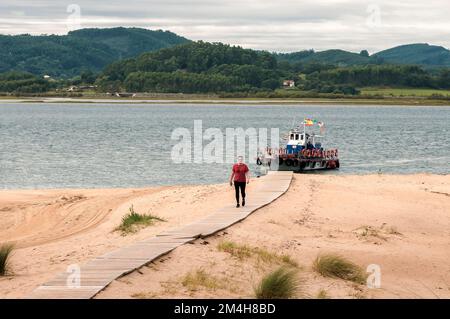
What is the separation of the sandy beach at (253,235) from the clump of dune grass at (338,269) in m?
0.27

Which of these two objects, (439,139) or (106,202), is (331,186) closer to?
(106,202)

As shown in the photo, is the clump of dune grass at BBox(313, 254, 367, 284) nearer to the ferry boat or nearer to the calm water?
the calm water

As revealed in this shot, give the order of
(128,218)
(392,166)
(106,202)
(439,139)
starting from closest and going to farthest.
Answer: (128,218)
(106,202)
(392,166)
(439,139)

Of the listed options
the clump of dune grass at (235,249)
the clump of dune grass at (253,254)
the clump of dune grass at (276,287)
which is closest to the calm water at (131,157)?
the clump of dune grass at (235,249)

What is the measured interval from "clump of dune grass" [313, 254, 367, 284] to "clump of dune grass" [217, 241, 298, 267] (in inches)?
27.2

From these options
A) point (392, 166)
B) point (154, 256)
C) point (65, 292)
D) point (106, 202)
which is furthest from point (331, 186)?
point (392, 166)

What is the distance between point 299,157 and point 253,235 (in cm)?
3659

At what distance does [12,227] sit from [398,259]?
1361cm

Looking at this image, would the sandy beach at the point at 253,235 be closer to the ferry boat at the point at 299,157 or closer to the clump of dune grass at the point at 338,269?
the clump of dune grass at the point at 338,269

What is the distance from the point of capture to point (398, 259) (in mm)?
21500

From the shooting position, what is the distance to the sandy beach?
1744 cm

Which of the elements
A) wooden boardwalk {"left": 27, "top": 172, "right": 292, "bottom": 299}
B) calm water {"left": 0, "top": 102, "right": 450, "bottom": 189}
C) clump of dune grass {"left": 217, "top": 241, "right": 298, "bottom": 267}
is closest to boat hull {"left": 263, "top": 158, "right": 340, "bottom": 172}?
calm water {"left": 0, "top": 102, "right": 450, "bottom": 189}

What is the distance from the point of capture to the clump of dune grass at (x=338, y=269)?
1886 cm

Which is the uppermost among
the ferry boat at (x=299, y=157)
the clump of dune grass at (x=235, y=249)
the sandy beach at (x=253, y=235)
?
the clump of dune grass at (x=235, y=249)
